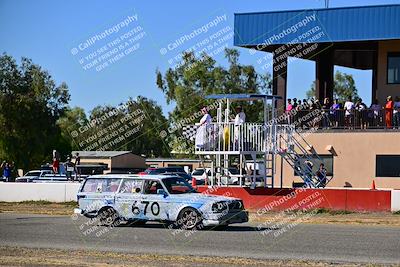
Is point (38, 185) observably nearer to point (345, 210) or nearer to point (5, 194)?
point (5, 194)

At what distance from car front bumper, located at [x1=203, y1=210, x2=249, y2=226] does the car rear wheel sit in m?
0.21

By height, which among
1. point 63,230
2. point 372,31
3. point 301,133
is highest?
point 372,31

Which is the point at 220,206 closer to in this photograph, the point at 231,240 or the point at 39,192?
the point at 231,240

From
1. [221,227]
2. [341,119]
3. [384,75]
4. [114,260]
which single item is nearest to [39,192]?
[341,119]

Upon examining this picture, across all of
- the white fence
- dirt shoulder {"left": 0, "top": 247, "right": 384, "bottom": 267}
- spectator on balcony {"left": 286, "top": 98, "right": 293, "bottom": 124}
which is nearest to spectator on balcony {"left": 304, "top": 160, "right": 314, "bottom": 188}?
spectator on balcony {"left": 286, "top": 98, "right": 293, "bottom": 124}

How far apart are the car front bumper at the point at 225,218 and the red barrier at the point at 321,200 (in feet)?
23.0

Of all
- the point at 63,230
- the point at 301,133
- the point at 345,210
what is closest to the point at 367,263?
the point at 63,230

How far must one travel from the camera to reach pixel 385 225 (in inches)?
1001

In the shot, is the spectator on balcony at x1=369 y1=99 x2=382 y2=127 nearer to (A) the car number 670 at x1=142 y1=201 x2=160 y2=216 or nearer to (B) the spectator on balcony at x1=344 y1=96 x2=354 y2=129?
(B) the spectator on balcony at x1=344 y1=96 x2=354 y2=129

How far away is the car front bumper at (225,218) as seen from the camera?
73.5 ft

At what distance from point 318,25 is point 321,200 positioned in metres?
9.15

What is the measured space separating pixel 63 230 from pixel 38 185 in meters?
14.0

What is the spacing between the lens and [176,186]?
23.9m

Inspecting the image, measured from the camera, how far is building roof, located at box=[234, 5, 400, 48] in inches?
1374
